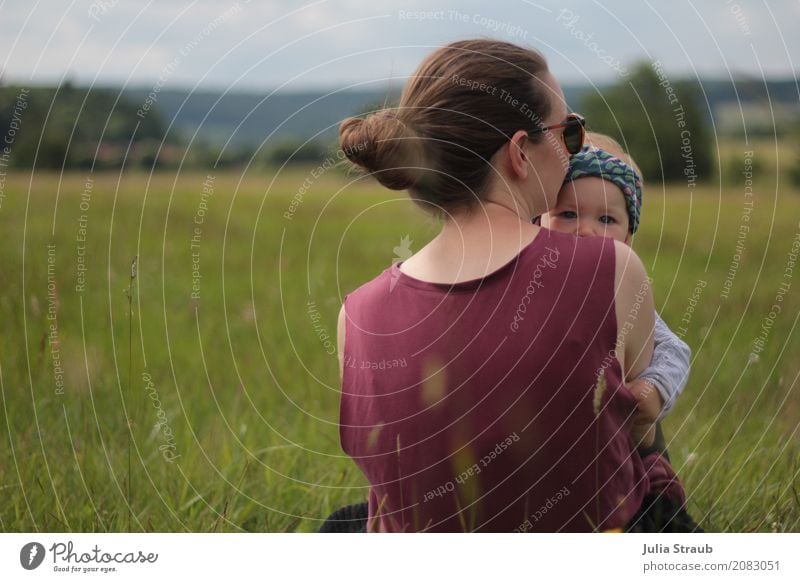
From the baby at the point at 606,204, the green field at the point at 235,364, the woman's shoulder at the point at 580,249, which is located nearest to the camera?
the woman's shoulder at the point at 580,249

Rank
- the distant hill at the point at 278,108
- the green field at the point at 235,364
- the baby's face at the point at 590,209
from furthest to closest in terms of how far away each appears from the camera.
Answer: the green field at the point at 235,364 → the distant hill at the point at 278,108 → the baby's face at the point at 590,209

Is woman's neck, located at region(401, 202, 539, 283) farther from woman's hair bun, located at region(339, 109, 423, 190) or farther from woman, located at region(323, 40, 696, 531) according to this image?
woman's hair bun, located at region(339, 109, 423, 190)

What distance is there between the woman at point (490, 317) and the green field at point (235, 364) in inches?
8.1

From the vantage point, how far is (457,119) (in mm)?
1763

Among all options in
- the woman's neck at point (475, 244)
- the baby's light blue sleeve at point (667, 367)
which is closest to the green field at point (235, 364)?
the woman's neck at point (475, 244)

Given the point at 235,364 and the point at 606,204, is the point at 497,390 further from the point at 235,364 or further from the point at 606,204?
the point at 235,364

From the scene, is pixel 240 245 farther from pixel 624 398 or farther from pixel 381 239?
pixel 624 398

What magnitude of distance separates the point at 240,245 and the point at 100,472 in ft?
12.2

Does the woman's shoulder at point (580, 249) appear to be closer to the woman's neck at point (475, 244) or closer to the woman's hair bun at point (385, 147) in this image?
the woman's neck at point (475, 244)

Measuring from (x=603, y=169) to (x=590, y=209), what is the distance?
0.09 meters

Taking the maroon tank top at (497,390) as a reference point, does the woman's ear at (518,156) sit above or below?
above

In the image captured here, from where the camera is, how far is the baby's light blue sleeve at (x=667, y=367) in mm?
1914

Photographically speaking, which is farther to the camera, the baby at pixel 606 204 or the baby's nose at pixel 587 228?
the baby's nose at pixel 587 228

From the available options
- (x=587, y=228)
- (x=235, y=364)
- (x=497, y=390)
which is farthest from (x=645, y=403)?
(x=235, y=364)
